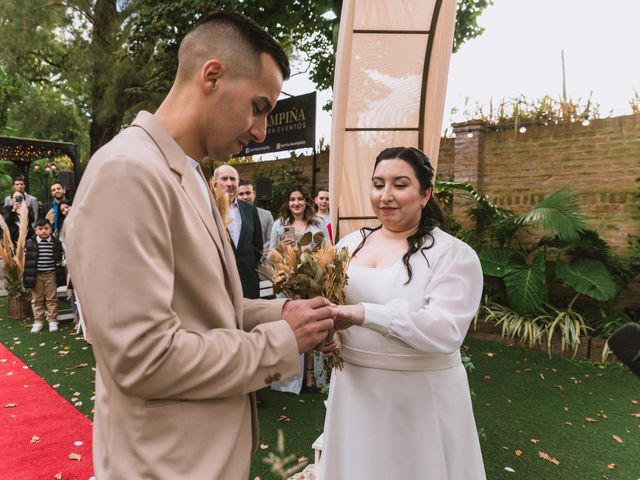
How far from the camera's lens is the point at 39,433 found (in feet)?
13.4

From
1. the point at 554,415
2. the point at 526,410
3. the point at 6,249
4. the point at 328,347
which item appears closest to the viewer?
the point at 328,347

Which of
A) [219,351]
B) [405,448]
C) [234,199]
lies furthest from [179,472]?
[234,199]

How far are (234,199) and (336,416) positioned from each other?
3.06m

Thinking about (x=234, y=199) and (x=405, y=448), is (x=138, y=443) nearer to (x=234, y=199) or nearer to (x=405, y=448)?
(x=405, y=448)

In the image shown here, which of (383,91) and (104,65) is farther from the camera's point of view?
(104,65)

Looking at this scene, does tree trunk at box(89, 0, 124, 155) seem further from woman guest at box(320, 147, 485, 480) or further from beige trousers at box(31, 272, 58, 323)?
woman guest at box(320, 147, 485, 480)

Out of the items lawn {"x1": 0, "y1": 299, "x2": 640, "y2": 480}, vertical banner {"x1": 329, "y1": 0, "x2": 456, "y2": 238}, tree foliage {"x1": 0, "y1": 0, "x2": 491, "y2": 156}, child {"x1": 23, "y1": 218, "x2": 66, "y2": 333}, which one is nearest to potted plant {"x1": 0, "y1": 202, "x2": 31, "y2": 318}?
child {"x1": 23, "y1": 218, "x2": 66, "y2": 333}

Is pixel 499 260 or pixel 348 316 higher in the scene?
pixel 348 316

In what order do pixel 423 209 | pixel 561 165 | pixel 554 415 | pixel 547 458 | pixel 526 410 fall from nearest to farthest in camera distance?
pixel 423 209 → pixel 547 458 → pixel 554 415 → pixel 526 410 → pixel 561 165

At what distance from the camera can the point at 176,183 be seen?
1094 millimetres

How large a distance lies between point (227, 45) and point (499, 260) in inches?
257

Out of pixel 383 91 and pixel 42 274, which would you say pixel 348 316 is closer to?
pixel 383 91

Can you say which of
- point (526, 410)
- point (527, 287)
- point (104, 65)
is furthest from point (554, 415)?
point (104, 65)

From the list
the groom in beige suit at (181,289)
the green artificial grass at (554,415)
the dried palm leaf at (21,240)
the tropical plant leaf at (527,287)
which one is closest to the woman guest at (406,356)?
the groom in beige suit at (181,289)
